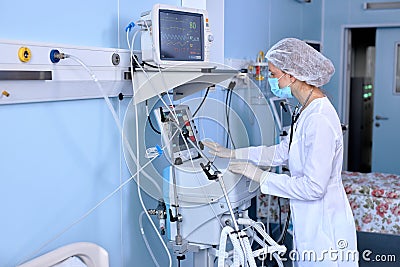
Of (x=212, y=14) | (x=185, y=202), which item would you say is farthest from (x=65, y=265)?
(x=212, y=14)

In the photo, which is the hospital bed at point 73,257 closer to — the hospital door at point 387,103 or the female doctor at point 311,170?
the female doctor at point 311,170

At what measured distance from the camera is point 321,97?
6.64 ft

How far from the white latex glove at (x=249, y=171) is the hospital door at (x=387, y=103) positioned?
3684 mm

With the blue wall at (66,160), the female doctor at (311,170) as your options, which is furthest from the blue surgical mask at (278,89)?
the blue wall at (66,160)

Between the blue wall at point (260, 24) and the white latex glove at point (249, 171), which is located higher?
the blue wall at point (260, 24)

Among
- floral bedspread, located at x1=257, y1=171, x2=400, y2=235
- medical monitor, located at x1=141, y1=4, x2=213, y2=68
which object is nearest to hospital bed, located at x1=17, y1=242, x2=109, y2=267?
medical monitor, located at x1=141, y1=4, x2=213, y2=68

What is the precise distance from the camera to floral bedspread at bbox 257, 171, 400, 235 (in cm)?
337

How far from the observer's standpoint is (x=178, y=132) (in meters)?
1.88

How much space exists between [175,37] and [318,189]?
81cm

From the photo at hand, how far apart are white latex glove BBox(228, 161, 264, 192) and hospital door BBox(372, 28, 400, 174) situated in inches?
145

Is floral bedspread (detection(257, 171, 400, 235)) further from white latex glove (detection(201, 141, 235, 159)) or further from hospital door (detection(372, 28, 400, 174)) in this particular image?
hospital door (detection(372, 28, 400, 174))

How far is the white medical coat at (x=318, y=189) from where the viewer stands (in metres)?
1.88

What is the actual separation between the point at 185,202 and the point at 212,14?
4.20ft

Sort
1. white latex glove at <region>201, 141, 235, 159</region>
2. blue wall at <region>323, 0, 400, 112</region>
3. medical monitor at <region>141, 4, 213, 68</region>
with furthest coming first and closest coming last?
blue wall at <region>323, 0, 400, 112</region> < white latex glove at <region>201, 141, 235, 159</region> < medical monitor at <region>141, 4, 213, 68</region>
